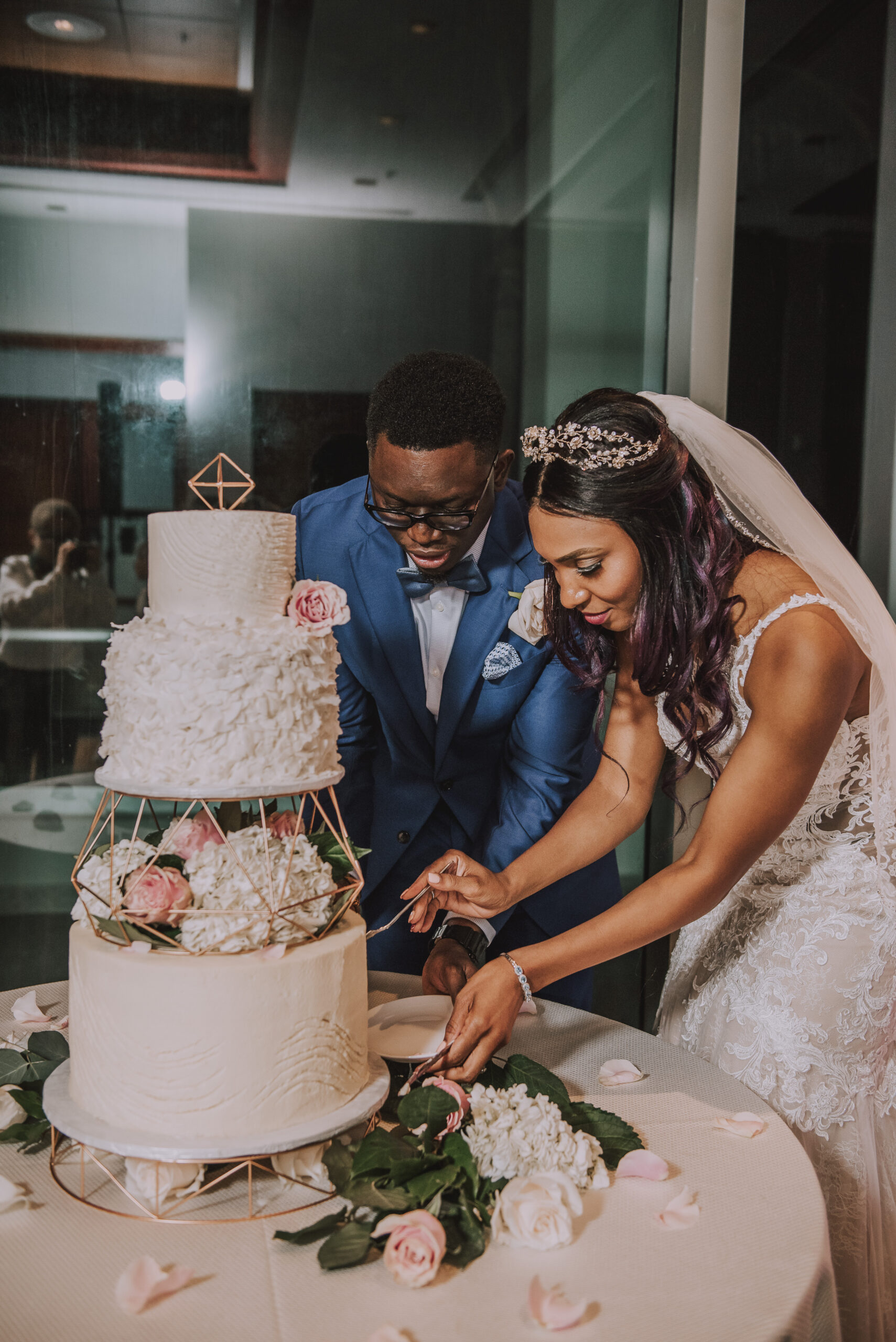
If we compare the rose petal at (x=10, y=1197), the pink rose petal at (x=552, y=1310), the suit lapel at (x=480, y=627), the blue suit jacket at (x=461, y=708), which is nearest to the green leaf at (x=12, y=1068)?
the rose petal at (x=10, y=1197)

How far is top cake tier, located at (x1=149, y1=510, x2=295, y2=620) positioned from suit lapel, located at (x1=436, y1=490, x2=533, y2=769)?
1.08 m

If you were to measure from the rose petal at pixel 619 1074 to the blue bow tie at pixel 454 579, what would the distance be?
1165mm

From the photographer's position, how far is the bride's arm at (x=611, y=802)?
227 centimetres

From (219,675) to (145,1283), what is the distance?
2.45 ft

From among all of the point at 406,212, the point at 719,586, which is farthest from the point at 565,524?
the point at 406,212

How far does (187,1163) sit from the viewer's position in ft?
4.60

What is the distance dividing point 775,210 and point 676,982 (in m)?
2.58

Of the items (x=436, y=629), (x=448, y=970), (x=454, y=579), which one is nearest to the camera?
(x=448, y=970)

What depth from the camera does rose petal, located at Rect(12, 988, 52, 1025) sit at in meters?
2.03

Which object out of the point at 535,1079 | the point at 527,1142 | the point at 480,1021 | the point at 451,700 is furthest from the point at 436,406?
the point at 527,1142

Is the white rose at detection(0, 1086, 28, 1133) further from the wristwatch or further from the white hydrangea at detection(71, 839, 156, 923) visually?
the wristwatch

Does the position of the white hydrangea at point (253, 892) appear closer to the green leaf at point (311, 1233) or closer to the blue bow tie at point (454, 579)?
the green leaf at point (311, 1233)

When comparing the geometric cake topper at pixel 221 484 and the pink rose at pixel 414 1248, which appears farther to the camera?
the geometric cake topper at pixel 221 484

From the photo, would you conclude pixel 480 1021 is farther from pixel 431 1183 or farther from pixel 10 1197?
pixel 10 1197
